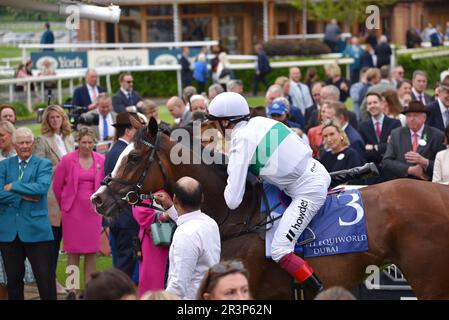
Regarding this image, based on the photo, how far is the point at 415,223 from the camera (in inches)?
269

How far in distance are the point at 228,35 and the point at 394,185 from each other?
33552 millimetres

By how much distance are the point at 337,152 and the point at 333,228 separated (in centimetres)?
281

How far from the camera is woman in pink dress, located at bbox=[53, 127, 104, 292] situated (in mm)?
9445

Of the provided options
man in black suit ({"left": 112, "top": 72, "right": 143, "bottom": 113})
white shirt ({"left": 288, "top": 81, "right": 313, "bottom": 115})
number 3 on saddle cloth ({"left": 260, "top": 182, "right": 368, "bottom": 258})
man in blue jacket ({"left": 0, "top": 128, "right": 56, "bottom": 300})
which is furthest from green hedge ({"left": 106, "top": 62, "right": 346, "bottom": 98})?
number 3 on saddle cloth ({"left": 260, "top": 182, "right": 368, "bottom": 258})

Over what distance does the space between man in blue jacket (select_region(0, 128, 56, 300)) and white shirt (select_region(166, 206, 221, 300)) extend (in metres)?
2.80

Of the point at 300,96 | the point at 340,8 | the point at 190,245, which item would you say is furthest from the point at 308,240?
the point at 340,8

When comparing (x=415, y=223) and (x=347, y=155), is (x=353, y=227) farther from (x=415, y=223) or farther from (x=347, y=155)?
(x=347, y=155)

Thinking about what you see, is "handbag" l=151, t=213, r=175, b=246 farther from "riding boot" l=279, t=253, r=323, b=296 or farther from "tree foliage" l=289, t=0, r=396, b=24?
"tree foliage" l=289, t=0, r=396, b=24

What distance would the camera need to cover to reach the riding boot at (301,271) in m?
6.68

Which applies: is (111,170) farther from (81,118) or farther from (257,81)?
(257,81)

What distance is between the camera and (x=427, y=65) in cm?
2839

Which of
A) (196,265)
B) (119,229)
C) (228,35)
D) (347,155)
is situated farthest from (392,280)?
(228,35)

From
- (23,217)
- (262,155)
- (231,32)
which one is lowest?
(23,217)
